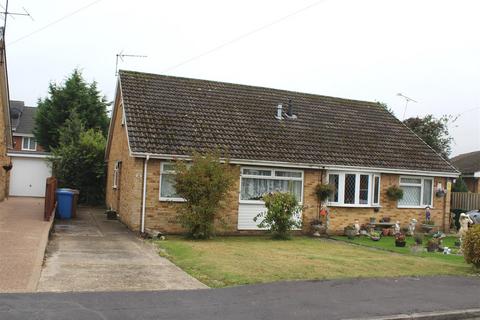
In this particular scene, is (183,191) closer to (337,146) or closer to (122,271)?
(122,271)

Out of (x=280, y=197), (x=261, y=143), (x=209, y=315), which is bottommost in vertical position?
(x=209, y=315)

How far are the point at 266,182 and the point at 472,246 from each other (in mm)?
8209

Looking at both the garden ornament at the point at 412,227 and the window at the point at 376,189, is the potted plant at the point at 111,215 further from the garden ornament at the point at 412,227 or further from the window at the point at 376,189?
the garden ornament at the point at 412,227

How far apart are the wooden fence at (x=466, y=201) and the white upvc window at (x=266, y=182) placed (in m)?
9.86

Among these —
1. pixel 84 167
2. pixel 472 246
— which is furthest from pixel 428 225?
pixel 84 167

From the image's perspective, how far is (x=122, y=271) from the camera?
10617mm

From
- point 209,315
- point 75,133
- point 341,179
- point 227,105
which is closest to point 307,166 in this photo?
point 341,179

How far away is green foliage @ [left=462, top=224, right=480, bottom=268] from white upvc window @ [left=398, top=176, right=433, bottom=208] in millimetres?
8892

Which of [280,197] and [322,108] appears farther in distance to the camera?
[322,108]

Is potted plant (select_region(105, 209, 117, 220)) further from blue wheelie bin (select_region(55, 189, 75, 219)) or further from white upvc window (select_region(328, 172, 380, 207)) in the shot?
white upvc window (select_region(328, 172, 380, 207))

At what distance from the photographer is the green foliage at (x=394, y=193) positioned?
20.8 m

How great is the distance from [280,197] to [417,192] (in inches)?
285

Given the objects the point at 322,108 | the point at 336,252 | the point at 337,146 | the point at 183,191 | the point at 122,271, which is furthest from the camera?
the point at 322,108

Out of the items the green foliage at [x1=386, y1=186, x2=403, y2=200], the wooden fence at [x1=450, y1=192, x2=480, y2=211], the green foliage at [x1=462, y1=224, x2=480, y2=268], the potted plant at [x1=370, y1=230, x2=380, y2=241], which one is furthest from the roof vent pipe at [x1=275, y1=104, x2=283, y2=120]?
the green foliage at [x1=462, y1=224, x2=480, y2=268]
